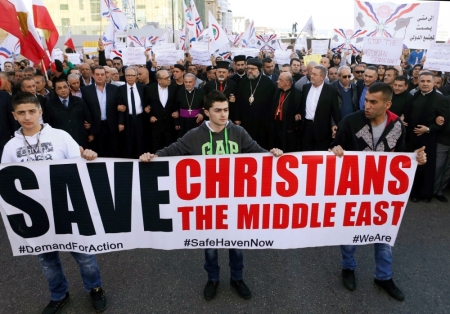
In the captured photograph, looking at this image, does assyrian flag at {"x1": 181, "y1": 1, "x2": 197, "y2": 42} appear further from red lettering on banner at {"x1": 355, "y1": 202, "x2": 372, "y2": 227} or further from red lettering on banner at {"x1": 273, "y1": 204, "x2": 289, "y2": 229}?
red lettering on banner at {"x1": 355, "y1": 202, "x2": 372, "y2": 227}

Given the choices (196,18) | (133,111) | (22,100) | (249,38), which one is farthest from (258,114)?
(249,38)

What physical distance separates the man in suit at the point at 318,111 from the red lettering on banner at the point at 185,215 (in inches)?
150

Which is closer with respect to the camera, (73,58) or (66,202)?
(66,202)

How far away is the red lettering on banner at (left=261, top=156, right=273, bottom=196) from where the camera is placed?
3104 mm

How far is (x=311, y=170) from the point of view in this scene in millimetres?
3141

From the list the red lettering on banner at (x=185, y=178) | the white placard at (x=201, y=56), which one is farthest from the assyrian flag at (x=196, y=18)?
the red lettering on banner at (x=185, y=178)

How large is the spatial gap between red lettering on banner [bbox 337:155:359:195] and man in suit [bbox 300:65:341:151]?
3113mm

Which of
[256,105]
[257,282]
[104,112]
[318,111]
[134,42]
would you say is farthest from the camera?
[134,42]

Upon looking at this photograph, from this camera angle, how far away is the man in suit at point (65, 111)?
222 inches

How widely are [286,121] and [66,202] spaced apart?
4574mm

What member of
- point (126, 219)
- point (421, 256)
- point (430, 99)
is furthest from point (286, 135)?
point (126, 219)

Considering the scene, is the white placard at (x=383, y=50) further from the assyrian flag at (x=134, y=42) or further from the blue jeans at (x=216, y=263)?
the assyrian flag at (x=134, y=42)

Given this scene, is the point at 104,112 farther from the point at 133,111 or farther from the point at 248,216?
the point at 248,216

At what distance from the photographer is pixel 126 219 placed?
3.11 metres
